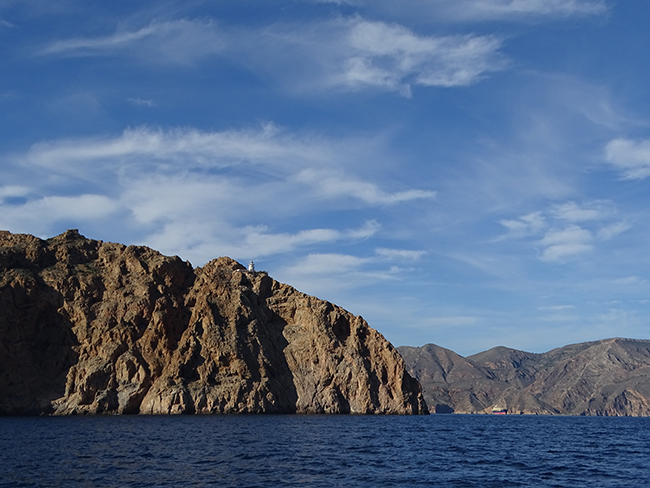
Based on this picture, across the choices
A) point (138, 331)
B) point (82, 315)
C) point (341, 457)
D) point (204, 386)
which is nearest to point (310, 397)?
point (204, 386)

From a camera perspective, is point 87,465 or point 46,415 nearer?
point 87,465

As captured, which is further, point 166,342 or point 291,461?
Answer: point 166,342

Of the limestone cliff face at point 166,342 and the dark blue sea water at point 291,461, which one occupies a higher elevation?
the limestone cliff face at point 166,342

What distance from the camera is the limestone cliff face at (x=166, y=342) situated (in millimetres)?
113875

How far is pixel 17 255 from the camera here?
126 metres

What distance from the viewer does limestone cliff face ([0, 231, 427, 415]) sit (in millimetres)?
113875

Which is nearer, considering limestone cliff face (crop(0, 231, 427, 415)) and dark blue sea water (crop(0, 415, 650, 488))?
dark blue sea water (crop(0, 415, 650, 488))

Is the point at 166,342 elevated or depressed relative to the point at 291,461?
elevated

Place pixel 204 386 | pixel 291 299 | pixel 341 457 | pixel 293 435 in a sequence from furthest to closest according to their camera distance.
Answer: pixel 291 299, pixel 204 386, pixel 293 435, pixel 341 457

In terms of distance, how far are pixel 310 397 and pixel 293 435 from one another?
208 feet

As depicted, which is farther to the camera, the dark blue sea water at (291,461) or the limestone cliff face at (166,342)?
the limestone cliff face at (166,342)

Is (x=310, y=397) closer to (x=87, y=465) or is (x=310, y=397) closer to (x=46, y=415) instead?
(x=46, y=415)

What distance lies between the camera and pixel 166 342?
122 m

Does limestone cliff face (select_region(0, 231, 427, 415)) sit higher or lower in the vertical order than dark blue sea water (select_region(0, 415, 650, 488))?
higher
